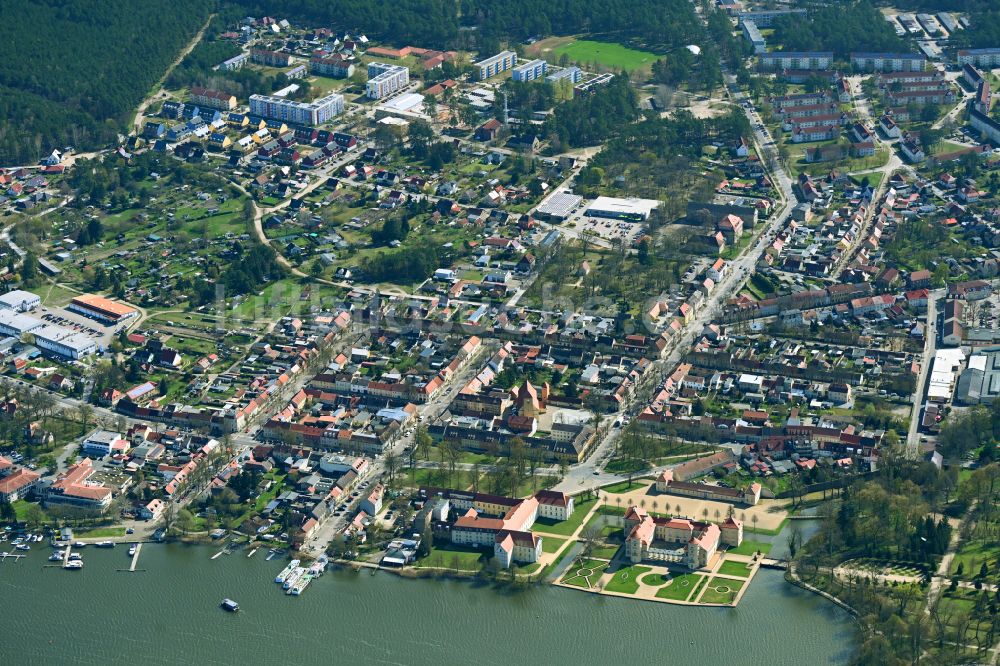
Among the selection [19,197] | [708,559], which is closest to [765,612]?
[708,559]

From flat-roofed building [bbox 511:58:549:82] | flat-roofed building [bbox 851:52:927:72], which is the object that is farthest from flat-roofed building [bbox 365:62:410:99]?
flat-roofed building [bbox 851:52:927:72]

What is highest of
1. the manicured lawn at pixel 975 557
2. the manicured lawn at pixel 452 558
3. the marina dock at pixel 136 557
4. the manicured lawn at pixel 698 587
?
the manicured lawn at pixel 975 557

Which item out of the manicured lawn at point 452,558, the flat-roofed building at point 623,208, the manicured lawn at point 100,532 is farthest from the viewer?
the flat-roofed building at point 623,208

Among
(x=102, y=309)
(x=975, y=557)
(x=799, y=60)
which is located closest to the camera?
(x=975, y=557)

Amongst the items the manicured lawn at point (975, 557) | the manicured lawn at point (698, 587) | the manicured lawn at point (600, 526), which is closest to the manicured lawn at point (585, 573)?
the manicured lawn at point (600, 526)

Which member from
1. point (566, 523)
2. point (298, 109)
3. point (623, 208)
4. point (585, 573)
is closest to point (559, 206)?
point (623, 208)

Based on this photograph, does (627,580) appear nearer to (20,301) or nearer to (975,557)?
(975,557)

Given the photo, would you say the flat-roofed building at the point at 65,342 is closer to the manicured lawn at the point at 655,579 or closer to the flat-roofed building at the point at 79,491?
the flat-roofed building at the point at 79,491

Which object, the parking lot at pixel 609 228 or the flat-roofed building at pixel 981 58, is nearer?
the parking lot at pixel 609 228
